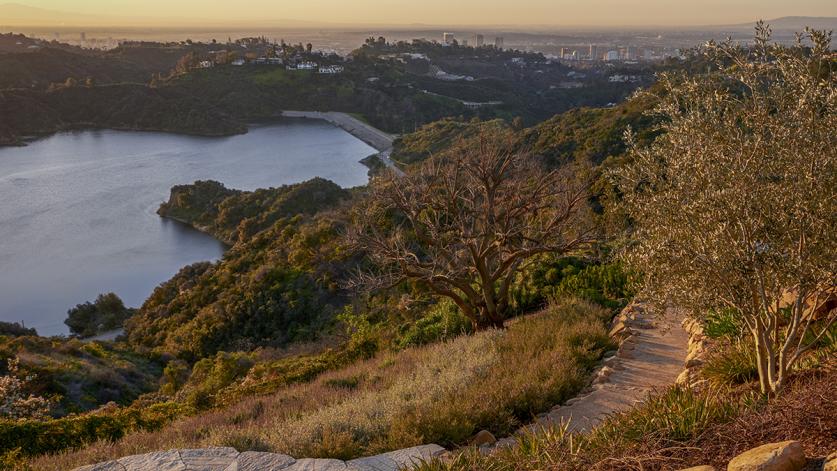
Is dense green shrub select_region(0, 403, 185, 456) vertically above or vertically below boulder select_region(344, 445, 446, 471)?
below

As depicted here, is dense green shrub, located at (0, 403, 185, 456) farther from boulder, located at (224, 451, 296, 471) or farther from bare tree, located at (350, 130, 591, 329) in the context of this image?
bare tree, located at (350, 130, 591, 329)

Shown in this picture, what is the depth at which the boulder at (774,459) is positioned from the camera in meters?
2.63

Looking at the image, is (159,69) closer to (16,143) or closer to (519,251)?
(16,143)

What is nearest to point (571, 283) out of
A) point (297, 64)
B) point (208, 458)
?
point (208, 458)

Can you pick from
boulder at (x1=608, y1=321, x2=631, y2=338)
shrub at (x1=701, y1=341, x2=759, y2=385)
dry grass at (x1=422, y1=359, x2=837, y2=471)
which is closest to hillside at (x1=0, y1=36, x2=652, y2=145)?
boulder at (x1=608, y1=321, x2=631, y2=338)

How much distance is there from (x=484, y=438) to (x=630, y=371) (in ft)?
5.62

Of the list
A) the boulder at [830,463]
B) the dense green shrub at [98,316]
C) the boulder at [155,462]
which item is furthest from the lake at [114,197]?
the boulder at [830,463]

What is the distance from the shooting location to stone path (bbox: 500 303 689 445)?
466cm

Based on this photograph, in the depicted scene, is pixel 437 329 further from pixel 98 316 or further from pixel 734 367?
pixel 98 316

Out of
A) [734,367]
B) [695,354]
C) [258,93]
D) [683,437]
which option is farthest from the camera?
[258,93]

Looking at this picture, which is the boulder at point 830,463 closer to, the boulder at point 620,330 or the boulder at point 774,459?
the boulder at point 774,459

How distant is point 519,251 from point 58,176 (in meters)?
40.2

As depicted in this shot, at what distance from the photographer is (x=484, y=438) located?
174 inches

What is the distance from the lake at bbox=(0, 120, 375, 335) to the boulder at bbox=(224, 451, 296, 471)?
18.7 meters
